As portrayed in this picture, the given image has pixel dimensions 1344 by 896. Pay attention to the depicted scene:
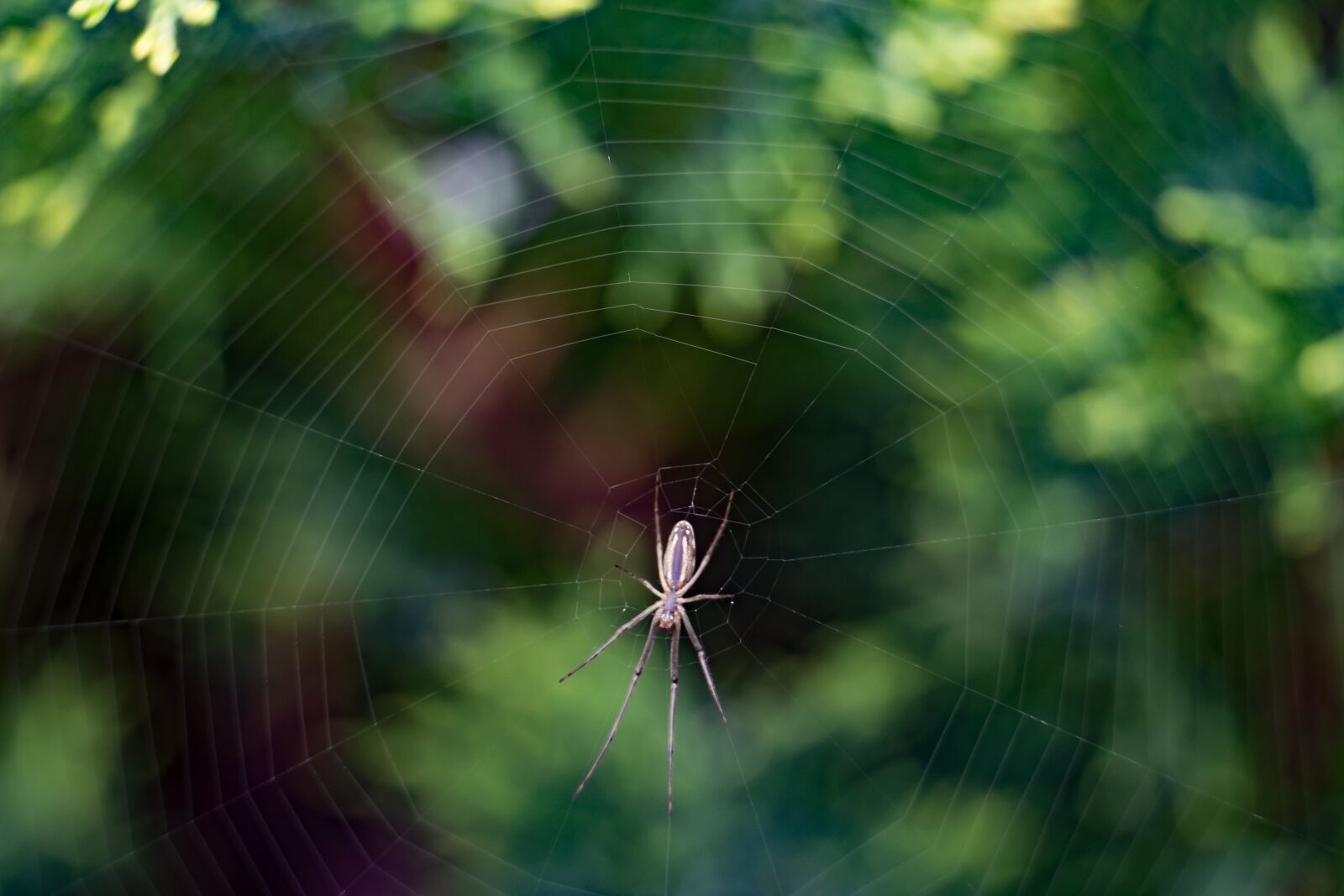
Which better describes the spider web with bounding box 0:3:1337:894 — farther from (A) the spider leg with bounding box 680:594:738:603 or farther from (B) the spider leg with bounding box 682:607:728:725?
(A) the spider leg with bounding box 680:594:738:603

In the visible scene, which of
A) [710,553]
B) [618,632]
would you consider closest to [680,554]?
[710,553]

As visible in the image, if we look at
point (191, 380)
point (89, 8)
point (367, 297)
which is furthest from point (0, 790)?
point (89, 8)

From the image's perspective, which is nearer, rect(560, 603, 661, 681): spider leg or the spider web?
the spider web

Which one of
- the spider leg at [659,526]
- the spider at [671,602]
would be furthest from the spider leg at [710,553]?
the spider leg at [659,526]

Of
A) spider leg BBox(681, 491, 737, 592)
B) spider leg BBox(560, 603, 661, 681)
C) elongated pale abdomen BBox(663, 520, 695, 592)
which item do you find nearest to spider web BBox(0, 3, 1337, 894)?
spider leg BBox(560, 603, 661, 681)

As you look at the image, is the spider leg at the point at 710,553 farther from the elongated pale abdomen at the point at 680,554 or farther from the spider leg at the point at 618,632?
the spider leg at the point at 618,632

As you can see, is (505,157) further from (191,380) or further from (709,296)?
(191,380)
